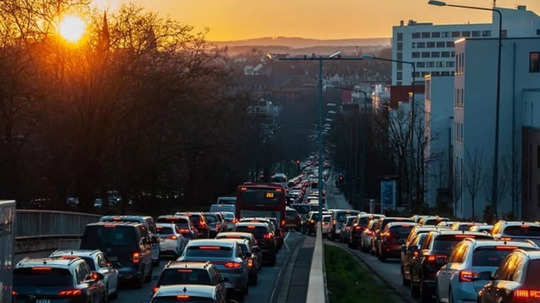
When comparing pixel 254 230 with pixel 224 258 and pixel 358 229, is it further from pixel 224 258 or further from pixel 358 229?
pixel 358 229

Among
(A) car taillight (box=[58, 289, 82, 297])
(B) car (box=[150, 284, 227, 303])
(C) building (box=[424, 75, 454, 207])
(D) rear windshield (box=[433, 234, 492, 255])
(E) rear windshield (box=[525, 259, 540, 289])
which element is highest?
(C) building (box=[424, 75, 454, 207])

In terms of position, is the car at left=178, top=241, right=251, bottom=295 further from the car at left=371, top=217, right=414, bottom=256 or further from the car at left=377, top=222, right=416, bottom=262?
the car at left=371, top=217, right=414, bottom=256

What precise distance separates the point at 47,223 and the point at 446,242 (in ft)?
68.0

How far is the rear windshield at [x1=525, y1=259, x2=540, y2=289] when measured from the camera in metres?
16.9

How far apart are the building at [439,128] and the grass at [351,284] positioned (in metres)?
66.7

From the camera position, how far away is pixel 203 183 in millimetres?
98562

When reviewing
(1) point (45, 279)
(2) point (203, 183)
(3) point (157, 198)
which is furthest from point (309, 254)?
(2) point (203, 183)

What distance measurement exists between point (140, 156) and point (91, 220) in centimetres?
2144

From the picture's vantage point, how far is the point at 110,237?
109 ft

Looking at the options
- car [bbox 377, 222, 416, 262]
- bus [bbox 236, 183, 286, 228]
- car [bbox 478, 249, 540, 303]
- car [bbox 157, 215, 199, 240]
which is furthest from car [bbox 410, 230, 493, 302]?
bus [bbox 236, 183, 286, 228]

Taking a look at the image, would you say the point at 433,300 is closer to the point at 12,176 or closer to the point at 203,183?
the point at 12,176

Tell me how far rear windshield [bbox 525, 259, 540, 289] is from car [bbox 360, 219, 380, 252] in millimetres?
33145

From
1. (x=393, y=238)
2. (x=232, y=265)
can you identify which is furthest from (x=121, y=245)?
(x=393, y=238)

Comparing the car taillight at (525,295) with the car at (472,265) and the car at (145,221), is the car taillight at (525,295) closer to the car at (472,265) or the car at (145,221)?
the car at (472,265)
